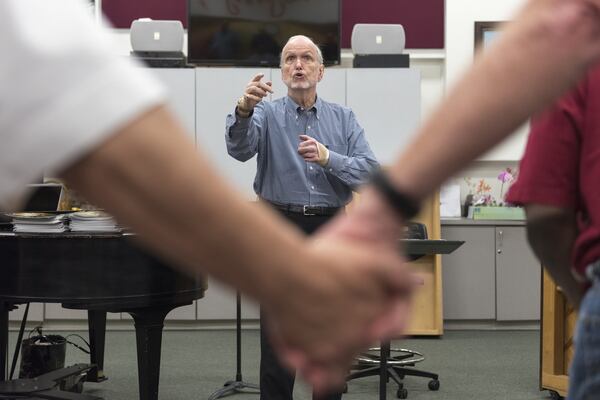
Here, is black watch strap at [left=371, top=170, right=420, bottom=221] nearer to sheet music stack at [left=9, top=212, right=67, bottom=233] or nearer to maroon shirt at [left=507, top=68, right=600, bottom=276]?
maroon shirt at [left=507, top=68, right=600, bottom=276]

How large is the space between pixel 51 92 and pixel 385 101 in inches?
272

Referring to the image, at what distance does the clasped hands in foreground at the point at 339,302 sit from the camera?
85 cm

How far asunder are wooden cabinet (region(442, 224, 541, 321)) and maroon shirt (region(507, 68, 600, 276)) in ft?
20.8

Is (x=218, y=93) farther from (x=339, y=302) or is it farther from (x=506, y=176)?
(x=339, y=302)

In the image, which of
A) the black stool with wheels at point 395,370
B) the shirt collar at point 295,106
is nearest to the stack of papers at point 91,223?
the shirt collar at point 295,106

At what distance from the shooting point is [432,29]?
813cm

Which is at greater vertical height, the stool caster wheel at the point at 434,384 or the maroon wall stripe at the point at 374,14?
the maroon wall stripe at the point at 374,14

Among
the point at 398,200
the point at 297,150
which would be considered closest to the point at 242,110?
the point at 297,150

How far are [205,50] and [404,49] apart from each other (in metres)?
1.72

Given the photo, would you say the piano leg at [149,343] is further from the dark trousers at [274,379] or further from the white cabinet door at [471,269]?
the white cabinet door at [471,269]

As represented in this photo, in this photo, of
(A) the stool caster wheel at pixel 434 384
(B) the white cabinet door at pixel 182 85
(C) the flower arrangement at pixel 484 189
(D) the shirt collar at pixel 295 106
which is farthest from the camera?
(C) the flower arrangement at pixel 484 189

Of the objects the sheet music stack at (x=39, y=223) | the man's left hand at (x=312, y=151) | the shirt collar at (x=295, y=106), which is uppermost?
the shirt collar at (x=295, y=106)

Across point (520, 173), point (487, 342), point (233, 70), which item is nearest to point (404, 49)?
point (233, 70)

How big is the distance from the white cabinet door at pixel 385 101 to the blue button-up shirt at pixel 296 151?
2.95 m
